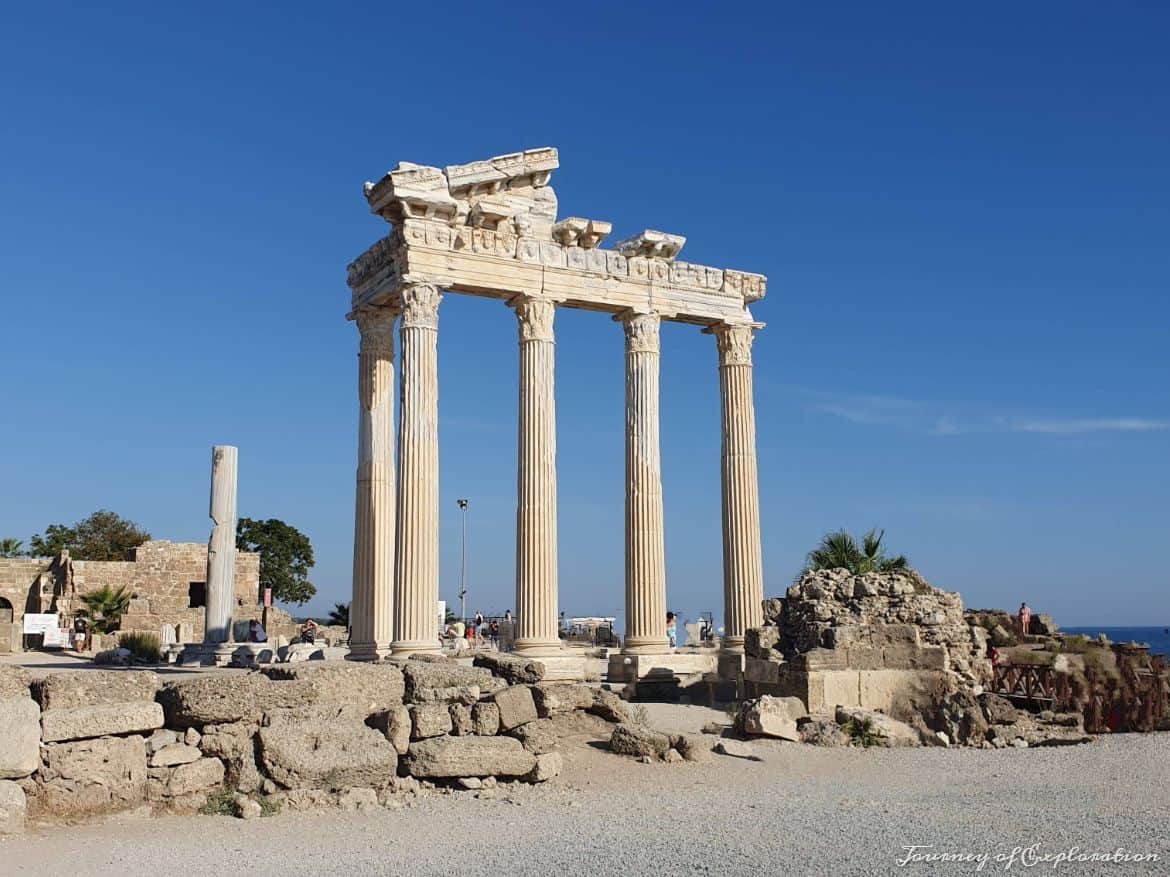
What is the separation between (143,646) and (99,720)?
23.9 metres

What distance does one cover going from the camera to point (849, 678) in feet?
56.1

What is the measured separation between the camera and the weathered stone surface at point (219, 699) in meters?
Answer: 10.7

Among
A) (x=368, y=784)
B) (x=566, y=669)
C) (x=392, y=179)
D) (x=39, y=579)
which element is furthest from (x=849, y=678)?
(x=39, y=579)

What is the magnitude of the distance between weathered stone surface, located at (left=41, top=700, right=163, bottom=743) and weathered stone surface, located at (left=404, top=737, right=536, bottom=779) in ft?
8.10

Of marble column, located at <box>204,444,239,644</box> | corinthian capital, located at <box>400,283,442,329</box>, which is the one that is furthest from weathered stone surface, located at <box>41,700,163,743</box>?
marble column, located at <box>204,444,239,644</box>

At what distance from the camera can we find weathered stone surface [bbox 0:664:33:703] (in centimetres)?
1010

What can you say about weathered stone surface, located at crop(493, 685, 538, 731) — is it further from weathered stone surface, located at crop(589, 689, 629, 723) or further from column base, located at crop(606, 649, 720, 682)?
column base, located at crop(606, 649, 720, 682)

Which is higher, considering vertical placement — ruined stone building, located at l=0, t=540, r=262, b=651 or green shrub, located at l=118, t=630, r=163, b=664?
ruined stone building, located at l=0, t=540, r=262, b=651

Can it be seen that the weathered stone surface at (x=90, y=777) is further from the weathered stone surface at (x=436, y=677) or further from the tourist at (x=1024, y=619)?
the tourist at (x=1024, y=619)

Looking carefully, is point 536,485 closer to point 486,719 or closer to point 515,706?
point 515,706

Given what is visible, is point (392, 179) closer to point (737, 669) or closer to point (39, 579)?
point (737, 669)

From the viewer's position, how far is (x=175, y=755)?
10.4 m

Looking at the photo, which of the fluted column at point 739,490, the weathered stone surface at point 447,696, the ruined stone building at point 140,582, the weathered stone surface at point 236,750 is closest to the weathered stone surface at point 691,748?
the weathered stone surface at point 447,696

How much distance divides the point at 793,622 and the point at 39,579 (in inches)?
1358
